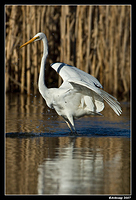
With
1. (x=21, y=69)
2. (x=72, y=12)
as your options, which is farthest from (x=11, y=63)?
(x=72, y=12)

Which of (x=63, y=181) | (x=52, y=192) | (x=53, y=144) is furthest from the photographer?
(x=53, y=144)

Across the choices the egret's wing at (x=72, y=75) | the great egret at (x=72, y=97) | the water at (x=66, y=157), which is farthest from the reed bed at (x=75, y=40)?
the great egret at (x=72, y=97)

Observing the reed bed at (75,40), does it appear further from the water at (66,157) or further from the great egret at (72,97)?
the great egret at (72,97)

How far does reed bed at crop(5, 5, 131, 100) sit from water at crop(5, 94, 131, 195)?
14.5 ft

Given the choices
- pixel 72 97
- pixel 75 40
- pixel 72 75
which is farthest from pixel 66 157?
pixel 75 40

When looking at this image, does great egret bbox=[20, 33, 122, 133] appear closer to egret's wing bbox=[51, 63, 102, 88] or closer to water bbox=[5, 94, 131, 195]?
egret's wing bbox=[51, 63, 102, 88]

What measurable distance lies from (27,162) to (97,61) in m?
9.07

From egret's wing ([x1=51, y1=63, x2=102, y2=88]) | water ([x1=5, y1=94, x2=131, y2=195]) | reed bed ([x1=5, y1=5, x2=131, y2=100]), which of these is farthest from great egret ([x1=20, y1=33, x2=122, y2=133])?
reed bed ([x1=5, y1=5, x2=131, y2=100])

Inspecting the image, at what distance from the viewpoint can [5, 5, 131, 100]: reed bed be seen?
12.3m

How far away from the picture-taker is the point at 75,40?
12.8 m

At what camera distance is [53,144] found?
5.70m

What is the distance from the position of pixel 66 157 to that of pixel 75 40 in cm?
832

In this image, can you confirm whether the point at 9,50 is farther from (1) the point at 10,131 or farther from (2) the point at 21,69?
(1) the point at 10,131

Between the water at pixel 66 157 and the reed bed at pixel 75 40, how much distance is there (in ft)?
14.5
